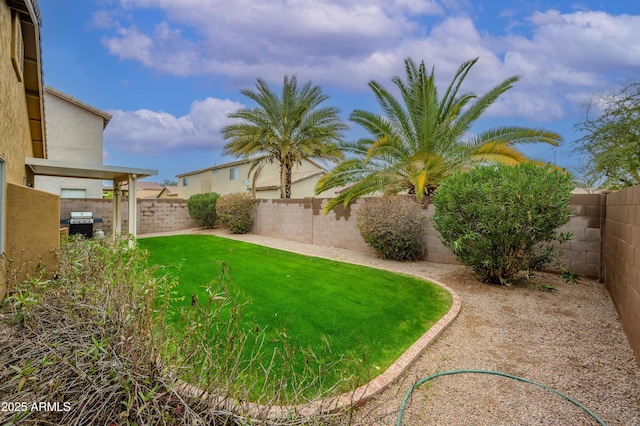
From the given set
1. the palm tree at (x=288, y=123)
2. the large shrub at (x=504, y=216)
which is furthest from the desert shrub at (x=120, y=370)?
the palm tree at (x=288, y=123)

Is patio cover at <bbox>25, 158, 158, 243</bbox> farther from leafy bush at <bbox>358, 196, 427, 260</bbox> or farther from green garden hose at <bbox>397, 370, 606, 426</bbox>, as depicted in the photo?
green garden hose at <bbox>397, 370, 606, 426</bbox>

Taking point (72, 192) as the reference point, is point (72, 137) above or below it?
above

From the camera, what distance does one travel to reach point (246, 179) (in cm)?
2573

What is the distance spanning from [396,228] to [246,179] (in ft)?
59.2

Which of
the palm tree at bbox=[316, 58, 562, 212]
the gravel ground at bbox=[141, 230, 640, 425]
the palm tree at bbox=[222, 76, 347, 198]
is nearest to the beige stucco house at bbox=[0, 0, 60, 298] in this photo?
the gravel ground at bbox=[141, 230, 640, 425]

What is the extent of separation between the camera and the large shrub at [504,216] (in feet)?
20.8

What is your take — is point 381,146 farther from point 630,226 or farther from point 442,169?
point 630,226

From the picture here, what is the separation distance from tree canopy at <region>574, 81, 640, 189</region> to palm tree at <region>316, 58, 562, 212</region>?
6.66 m

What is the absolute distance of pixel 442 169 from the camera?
10.8 metres

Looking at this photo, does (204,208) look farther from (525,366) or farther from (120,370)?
(525,366)

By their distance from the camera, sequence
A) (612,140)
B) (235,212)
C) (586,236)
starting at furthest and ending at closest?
(235,212), (612,140), (586,236)

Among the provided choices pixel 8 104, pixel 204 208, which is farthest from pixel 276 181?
pixel 8 104

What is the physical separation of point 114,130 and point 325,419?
2583cm

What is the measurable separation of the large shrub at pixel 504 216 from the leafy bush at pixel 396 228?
2419mm
